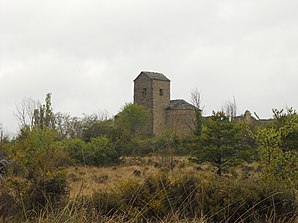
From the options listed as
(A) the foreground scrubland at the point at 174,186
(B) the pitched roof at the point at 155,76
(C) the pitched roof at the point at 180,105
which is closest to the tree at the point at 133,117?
(B) the pitched roof at the point at 155,76

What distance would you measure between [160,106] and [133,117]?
14.6 ft

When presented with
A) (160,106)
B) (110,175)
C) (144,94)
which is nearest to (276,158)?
(110,175)

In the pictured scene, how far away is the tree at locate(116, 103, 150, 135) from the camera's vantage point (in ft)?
140

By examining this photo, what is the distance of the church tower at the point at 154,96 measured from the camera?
45.3 meters

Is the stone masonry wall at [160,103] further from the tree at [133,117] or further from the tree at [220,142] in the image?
the tree at [220,142]

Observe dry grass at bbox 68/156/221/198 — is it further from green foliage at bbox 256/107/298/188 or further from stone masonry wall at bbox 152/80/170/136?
stone masonry wall at bbox 152/80/170/136

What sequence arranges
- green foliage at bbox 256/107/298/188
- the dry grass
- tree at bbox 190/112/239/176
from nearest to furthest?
the dry grass
green foliage at bbox 256/107/298/188
tree at bbox 190/112/239/176

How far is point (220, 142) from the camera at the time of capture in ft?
63.0

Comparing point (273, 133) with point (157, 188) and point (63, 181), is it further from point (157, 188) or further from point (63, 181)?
point (63, 181)

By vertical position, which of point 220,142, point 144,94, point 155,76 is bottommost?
point 220,142

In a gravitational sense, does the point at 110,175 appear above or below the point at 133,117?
below

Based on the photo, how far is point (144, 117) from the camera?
142ft

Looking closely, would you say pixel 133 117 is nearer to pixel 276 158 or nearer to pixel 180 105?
pixel 180 105

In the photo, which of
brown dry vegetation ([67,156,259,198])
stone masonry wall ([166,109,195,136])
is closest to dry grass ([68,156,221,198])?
brown dry vegetation ([67,156,259,198])
